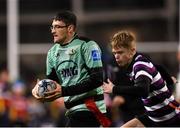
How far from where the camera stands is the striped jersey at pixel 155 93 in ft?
24.4

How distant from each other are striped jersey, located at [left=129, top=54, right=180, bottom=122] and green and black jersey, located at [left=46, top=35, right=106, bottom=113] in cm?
38

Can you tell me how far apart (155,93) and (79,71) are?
78 cm

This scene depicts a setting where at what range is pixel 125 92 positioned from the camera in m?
7.38

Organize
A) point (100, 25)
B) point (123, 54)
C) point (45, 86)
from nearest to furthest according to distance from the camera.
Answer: point (45, 86), point (123, 54), point (100, 25)

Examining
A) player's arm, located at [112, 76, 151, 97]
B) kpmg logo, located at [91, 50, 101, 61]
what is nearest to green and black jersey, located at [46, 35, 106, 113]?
kpmg logo, located at [91, 50, 101, 61]

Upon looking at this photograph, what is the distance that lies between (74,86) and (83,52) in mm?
395

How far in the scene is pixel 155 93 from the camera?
7.71 meters

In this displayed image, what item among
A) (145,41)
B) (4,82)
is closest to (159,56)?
(145,41)

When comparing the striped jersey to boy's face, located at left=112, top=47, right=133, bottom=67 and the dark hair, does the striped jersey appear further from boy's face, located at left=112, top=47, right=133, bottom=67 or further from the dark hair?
the dark hair

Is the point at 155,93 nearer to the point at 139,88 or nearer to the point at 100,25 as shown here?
the point at 139,88

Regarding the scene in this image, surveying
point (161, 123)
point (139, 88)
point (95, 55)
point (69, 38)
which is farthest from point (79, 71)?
point (161, 123)

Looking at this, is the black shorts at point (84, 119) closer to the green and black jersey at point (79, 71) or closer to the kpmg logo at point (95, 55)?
the green and black jersey at point (79, 71)

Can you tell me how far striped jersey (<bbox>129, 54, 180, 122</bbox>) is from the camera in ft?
24.4

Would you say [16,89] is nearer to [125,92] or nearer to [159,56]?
[159,56]
